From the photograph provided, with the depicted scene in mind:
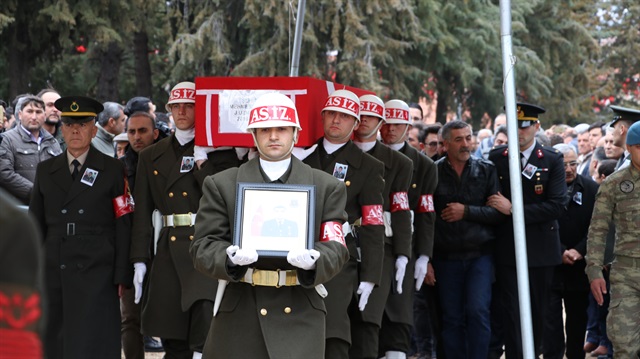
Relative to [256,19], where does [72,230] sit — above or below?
below

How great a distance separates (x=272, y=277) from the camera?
Answer: 18.2 feet

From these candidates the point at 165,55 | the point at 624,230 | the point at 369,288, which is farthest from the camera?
the point at 165,55

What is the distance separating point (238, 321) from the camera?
5.68m

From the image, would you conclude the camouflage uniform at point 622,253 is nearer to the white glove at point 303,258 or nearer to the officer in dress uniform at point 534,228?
the officer in dress uniform at point 534,228

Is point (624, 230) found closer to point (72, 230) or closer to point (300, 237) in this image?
point (300, 237)

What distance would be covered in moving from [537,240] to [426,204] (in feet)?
3.00

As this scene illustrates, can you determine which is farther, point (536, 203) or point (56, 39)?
point (56, 39)

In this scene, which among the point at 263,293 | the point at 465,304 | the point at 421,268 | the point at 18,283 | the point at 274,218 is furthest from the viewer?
the point at 465,304

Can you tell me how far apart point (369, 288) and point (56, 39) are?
914 cm

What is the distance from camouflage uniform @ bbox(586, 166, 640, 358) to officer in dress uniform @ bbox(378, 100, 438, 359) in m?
1.22

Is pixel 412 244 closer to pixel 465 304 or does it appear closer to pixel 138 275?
pixel 465 304

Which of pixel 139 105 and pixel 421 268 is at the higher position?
pixel 139 105

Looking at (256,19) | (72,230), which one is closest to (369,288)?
(72,230)

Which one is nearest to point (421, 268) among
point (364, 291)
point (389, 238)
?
point (389, 238)
